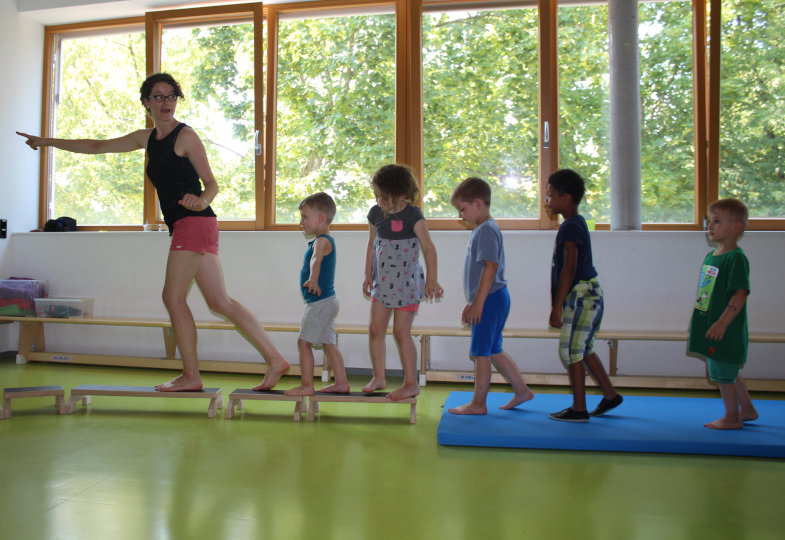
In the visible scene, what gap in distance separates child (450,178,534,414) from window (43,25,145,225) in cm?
363

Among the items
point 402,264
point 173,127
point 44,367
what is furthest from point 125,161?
point 402,264

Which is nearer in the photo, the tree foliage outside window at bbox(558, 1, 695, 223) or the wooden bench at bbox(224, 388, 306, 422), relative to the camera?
the wooden bench at bbox(224, 388, 306, 422)

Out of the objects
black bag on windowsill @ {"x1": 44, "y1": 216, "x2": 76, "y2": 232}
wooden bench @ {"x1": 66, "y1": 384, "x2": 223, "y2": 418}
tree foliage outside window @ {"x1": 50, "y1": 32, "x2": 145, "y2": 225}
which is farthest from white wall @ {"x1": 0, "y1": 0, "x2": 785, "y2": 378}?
wooden bench @ {"x1": 66, "y1": 384, "x2": 223, "y2": 418}

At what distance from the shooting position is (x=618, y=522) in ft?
6.23

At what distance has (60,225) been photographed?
17.8 feet

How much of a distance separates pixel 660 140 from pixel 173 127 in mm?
3560

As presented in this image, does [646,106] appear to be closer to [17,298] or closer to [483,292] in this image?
[483,292]

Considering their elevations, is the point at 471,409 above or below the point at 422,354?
below

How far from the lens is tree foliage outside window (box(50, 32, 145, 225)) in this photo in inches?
221

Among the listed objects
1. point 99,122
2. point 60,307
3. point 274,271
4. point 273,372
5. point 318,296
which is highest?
point 99,122

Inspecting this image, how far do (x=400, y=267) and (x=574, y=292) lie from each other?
860 mm

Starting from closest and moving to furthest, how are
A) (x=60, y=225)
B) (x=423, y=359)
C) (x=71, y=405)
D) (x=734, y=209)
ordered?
1. (x=734, y=209)
2. (x=71, y=405)
3. (x=423, y=359)
4. (x=60, y=225)

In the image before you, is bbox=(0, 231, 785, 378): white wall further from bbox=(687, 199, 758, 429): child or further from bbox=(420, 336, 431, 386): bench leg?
bbox=(687, 199, 758, 429): child

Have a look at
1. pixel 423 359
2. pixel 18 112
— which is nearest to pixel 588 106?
pixel 423 359
